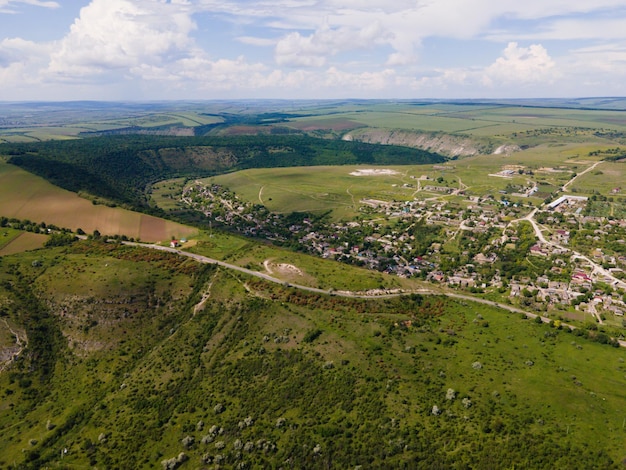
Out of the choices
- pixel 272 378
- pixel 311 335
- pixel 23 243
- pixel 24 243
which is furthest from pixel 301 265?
pixel 23 243

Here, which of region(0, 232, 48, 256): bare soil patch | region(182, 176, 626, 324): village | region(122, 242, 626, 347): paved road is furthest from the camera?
region(0, 232, 48, 256): bare soil patch

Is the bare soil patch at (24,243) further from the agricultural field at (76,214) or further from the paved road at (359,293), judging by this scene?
the paved road at (359,293)

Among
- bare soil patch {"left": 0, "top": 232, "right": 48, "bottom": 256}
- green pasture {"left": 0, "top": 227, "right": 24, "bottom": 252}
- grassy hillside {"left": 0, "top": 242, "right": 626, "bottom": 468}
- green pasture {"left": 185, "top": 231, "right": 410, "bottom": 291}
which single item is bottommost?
grassy hillside {"left": 0, "top": 242, "right": 626, "bottom": 468}

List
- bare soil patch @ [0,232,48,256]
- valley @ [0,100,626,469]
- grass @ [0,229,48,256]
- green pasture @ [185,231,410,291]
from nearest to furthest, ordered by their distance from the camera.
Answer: valley @ [0,100,626,469] < green pasture @ [185,231,410,291] < bare soil patch @ [0,232,48,256] < grass @ [0,229,48,256]

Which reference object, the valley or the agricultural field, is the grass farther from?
the agricultural field

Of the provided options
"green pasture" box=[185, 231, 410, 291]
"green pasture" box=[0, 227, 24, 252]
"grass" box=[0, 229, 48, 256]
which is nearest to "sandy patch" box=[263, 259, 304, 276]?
"green pasture" box=[185, 231, 410, 291]

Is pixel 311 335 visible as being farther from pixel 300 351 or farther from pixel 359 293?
pixel 359 293

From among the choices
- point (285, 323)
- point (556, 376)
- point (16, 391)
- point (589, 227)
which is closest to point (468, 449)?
point (556, 376)
